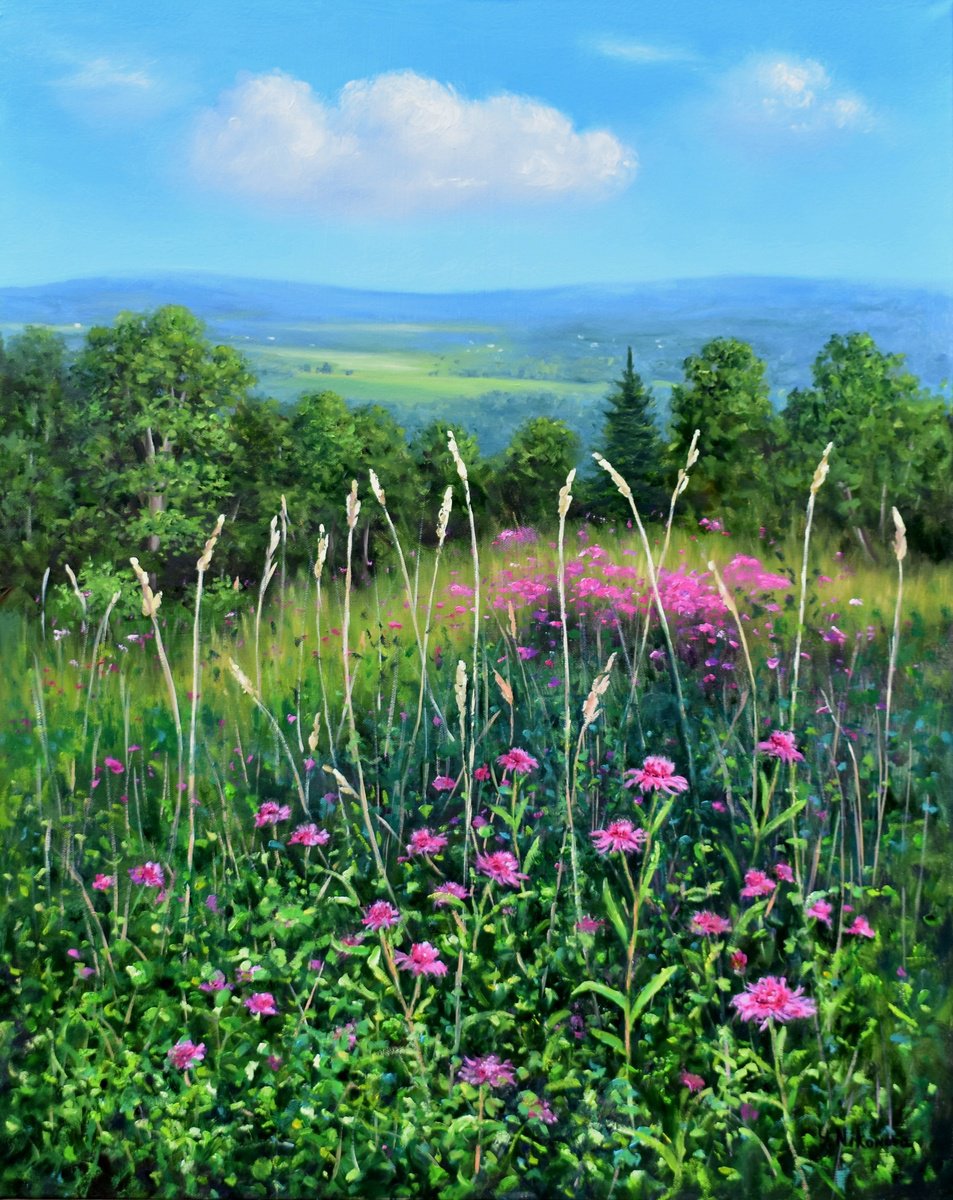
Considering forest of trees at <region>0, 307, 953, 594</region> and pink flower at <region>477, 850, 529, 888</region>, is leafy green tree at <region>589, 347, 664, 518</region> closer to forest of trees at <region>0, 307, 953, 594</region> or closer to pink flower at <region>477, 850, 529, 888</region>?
forest of trees at <region>0, 307, 953, 594</region>

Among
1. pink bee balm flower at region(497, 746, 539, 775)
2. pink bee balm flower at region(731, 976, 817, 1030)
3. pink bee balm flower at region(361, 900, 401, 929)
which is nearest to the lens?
pink bee balm flower at region(731, 976, 817, 1030)

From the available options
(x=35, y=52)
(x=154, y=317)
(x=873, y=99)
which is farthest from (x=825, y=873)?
(x=35, y=52)

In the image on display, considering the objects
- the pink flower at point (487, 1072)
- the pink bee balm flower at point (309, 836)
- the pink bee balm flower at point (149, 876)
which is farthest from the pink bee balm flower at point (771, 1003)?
the pink bee balm flower at point (149, 876)

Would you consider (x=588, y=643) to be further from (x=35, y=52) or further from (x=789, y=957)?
(x=35, y=52)

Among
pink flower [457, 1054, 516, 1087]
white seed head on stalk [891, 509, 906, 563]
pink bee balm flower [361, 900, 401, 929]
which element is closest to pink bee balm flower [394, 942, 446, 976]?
pink bee balm flower [361, 900, 401, 929]

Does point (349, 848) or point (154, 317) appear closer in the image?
point (349, 848)

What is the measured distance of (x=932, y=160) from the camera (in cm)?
194

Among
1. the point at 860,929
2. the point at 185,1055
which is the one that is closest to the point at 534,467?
the point at 860,929

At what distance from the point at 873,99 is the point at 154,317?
1.55 m

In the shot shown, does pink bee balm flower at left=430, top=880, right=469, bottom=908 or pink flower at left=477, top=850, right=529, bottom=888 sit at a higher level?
→ pink flower at left=477, top=850, right=529, bottom=888

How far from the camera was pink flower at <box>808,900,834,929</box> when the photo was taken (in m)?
1.77

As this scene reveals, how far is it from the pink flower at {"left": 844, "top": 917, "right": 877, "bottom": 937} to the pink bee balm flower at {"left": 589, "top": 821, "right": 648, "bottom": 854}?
416 mm

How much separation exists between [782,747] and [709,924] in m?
0.37

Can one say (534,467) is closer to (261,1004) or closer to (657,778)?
(657,778)
